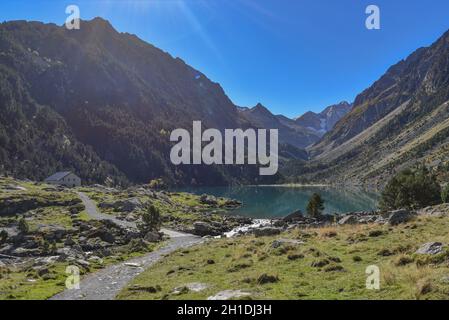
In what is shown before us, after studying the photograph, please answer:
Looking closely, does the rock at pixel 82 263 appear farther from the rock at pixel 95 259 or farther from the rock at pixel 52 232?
the rock at pixel 52 232

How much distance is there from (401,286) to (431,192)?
6593 cm

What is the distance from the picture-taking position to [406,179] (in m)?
79.8

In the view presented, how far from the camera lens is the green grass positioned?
19672 mm

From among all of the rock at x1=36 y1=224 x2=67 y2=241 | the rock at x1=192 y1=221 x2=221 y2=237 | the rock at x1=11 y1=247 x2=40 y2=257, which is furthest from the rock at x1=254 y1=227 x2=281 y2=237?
the rock at x1=36 y1=224 x2=67 y2=241

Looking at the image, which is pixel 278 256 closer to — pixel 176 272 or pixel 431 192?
pixel 176 272

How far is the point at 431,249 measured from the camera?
81.6ft

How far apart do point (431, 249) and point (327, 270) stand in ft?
21.2

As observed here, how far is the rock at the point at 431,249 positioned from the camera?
24161 mm

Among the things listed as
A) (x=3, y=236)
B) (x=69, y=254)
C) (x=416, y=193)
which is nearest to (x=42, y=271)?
(x=69, y=254)

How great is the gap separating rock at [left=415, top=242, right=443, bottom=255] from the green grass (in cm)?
74

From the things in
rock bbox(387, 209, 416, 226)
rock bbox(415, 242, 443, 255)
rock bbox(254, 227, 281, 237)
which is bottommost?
rock bbox(254, 227, 281, 237)

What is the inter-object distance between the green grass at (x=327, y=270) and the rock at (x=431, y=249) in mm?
745

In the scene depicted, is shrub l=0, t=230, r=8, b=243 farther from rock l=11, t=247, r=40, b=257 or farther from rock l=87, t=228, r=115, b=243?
rock l=87, t=228, r=115, b=243
